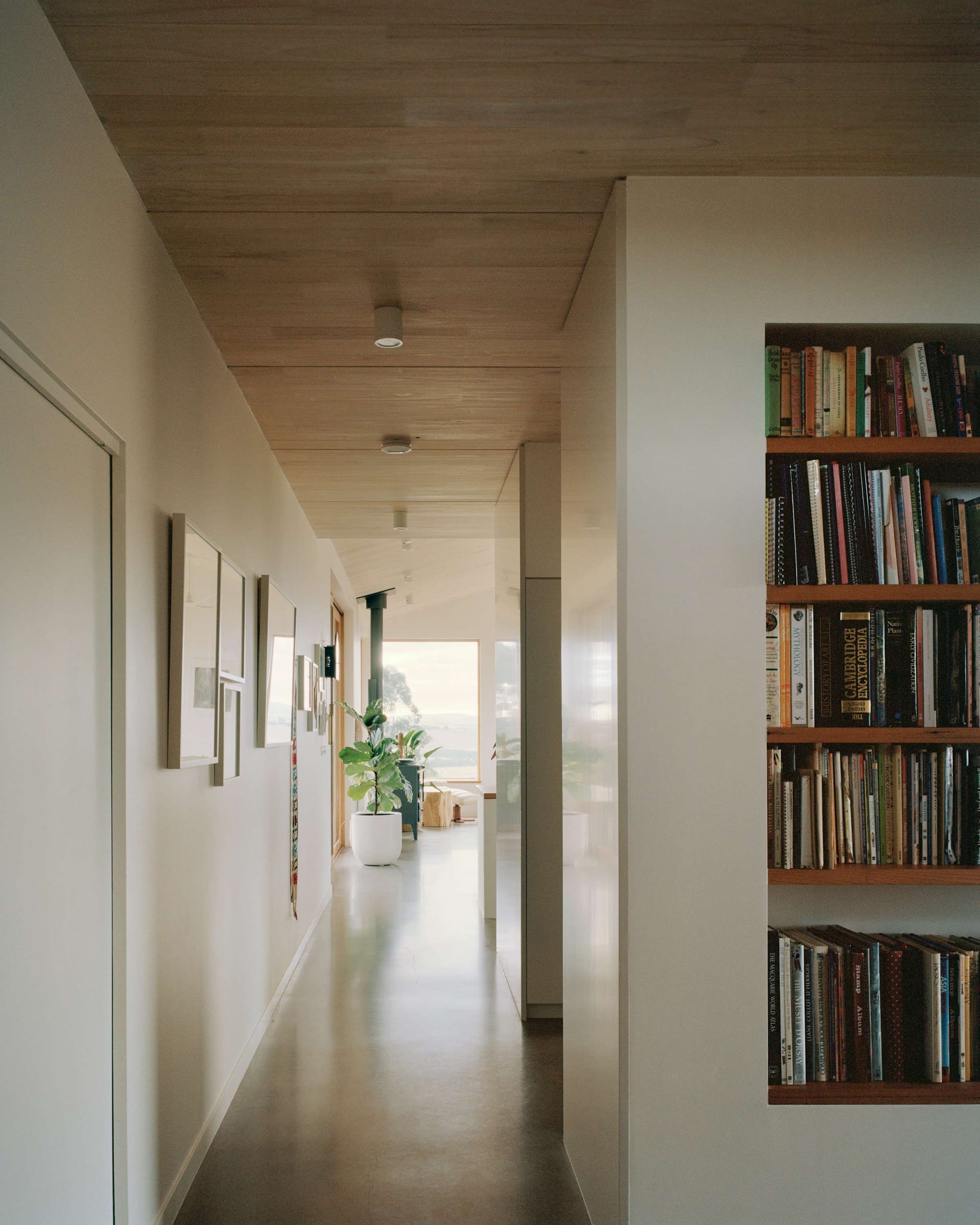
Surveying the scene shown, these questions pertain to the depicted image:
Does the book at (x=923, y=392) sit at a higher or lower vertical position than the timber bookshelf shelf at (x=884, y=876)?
higher

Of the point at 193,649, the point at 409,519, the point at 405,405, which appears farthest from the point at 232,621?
the point at 409,519

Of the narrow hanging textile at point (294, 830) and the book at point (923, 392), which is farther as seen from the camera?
the narrow hanging textile at point (294, 830)

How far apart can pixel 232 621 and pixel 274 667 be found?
43.9 inches

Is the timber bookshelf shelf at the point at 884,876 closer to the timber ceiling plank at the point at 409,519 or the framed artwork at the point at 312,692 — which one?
the timber ceiling plank at the point at 409,519

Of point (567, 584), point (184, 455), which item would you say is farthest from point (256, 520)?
point (567, 584)

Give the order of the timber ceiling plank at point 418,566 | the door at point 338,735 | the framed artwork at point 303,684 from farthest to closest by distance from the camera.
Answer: the door at point 338,735 < the timber ceiling plank at point 418,566 < the framed artwork at point 303,684

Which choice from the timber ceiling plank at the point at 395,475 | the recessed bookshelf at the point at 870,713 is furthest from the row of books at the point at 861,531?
the timber ceiling plank at the point at 395,475

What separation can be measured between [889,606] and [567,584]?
1.03 m

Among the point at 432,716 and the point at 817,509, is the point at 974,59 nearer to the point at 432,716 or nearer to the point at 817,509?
the point at 817,509

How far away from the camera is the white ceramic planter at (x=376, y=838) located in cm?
965

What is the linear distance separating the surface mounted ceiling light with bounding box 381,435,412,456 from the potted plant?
5039mm

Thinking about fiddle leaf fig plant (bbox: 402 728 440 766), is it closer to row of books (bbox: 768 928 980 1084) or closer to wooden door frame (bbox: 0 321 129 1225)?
wooden door frame (bbox: 0 321 129 1225)

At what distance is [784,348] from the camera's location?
2484 mm

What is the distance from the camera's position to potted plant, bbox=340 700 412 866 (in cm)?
966
